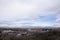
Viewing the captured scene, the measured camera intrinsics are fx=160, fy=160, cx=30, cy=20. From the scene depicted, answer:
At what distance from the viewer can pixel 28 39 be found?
3980 mm

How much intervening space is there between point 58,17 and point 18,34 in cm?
113

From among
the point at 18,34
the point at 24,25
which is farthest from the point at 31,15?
the point at 18,34

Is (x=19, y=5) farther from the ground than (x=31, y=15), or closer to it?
farther from the ground

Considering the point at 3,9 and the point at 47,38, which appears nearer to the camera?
the point at 47,38

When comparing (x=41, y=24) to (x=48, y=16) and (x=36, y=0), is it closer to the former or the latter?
(x=48, y=16)

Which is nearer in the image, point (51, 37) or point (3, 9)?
point (51, 37)

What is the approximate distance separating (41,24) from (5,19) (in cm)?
96

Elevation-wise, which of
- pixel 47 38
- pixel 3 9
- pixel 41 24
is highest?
pixel 3 9

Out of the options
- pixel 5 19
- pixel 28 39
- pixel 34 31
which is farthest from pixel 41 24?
pixel 5 19

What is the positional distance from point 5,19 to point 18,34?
0.56 meters

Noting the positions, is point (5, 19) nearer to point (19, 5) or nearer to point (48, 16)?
point (19, 5)

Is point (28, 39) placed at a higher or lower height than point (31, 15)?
lower

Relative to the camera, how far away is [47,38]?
12.9 feet

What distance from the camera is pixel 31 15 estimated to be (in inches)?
163
